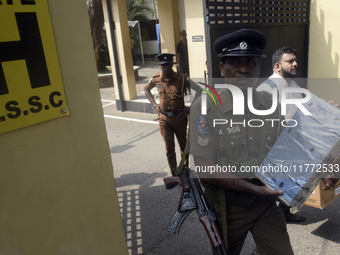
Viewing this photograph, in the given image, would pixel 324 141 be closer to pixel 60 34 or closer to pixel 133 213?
pixel 60 34

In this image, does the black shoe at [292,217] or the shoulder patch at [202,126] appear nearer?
the shoulder patch at [202,126]

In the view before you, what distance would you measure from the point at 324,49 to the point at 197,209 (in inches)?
194

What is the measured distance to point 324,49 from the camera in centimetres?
547

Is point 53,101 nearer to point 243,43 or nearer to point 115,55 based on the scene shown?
point 243,43

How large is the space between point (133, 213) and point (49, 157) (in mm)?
2110

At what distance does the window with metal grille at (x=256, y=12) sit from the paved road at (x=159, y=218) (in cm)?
227

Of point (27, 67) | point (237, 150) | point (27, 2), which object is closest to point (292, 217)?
point (237, 150)

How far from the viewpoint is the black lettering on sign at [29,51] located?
4.69 ft

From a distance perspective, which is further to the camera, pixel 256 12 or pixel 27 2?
pixel 256 12

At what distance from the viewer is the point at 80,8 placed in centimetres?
168

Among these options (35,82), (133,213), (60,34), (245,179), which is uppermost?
(60,34)

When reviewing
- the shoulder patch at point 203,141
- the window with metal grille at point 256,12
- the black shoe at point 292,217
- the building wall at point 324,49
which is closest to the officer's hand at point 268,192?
the shoulder patch at point 203,141

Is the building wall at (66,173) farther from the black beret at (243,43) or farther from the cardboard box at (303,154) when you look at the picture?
the cardboard box at (303,154)

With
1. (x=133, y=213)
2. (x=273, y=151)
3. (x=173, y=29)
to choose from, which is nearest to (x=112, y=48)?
(x=173, y=29)
